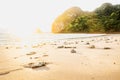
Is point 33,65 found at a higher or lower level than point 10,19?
lower

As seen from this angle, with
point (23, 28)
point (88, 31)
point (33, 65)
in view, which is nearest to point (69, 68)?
point (33, 65)

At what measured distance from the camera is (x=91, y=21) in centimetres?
2847

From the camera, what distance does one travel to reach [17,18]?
964 inches

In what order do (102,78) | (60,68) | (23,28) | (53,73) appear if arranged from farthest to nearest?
(23,28) → (60,68) → (53,73) → (102,78)

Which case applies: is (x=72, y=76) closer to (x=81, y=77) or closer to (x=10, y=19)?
(x=81, y=77)

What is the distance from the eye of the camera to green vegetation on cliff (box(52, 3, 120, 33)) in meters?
27.5

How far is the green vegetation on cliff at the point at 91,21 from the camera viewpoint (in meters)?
27.5

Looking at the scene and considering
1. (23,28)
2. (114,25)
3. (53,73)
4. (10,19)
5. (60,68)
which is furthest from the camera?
(114,25)

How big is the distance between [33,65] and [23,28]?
65.0ft

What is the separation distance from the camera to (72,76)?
3.30 meters

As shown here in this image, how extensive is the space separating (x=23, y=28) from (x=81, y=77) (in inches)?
813

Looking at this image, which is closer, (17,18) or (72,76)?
(72,76)

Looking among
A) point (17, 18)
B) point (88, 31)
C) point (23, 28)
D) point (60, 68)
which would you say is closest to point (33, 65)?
point (60, 68)

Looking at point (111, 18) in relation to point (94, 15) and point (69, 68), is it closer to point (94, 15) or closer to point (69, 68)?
point (94, 15)
